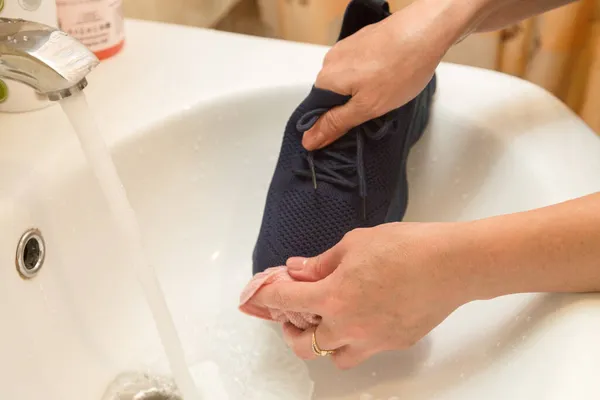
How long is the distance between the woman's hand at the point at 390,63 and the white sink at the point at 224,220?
0.11 metres

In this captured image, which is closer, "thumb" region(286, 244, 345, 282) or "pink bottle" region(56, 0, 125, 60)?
"thumb" region(286, 244, 345, 282)

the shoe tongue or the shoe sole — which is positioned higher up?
the shoe tongue

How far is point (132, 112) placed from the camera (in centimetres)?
64

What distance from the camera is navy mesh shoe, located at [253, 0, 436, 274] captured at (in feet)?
1.84

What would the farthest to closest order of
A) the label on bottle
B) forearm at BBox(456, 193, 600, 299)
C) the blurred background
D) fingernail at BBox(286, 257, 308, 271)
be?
the blurred background
the label on bottle
fingernail at BBox(286, 257, 308, 271)
forearm at BBox(456, 193, 600, 299)

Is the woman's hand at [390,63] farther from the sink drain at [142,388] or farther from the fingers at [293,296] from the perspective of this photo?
the sink drain at [142,388]

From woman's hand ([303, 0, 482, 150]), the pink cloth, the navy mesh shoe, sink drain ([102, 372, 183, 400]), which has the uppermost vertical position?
woman's hand ([303, 0, 482, 150])

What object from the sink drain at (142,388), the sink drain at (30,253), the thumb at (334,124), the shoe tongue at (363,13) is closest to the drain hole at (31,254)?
the sink drain at (30,253)

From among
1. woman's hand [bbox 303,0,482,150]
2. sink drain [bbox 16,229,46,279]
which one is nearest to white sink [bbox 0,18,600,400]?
sink drain [bbox 16,229,46,279]

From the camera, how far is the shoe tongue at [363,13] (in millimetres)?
617

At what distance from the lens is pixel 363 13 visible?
0.62 meters

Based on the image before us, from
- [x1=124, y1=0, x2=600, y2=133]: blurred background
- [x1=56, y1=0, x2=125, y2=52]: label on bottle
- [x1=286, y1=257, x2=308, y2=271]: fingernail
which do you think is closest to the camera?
[x1=286, y1=257, x2=308, y2=271]: fingernail

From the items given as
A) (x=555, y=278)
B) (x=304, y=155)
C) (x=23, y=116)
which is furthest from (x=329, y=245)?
(x=23, y=116)

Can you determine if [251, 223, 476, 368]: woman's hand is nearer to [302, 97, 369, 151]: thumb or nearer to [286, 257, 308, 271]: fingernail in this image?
[286, 257, 308, 271]: fingernail
